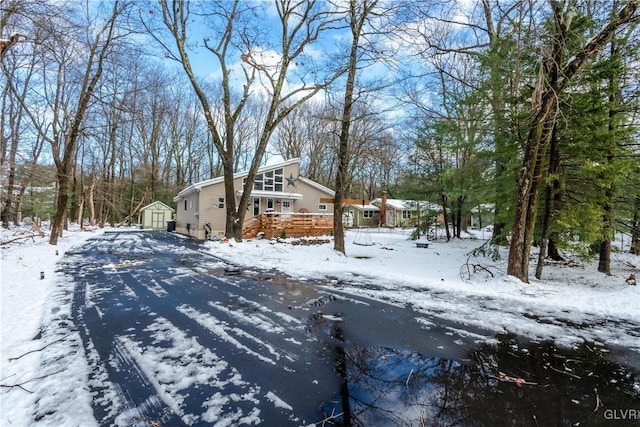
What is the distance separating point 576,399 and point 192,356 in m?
3.60

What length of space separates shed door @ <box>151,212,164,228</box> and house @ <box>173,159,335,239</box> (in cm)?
516

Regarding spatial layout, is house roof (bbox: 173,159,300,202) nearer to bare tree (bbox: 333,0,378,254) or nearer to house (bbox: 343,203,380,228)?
bare tree (bbox: 333,0,378,254)

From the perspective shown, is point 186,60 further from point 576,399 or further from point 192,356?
point 576,399

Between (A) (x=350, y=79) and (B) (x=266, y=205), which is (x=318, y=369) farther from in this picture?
(B) (x=266, y=205)

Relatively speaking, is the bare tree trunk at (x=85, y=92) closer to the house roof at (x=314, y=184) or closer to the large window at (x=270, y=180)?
the large window at (x=270, y=180)

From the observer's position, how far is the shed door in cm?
2834

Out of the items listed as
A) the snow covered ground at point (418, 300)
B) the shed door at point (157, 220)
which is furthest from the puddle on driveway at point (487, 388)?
the shed door at point (157, 220)

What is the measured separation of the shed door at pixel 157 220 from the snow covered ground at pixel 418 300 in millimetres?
18850

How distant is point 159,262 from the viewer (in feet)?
29.9

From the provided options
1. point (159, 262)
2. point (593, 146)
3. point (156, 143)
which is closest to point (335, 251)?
point (159, 262)

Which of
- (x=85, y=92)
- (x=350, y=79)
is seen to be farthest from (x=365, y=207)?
(x=85, y=92)

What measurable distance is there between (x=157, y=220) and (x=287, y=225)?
17200mm

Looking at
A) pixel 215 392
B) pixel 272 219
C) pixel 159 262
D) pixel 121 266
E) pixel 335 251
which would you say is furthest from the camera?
pixel 272 219

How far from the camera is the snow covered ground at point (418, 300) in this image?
9.02ft
